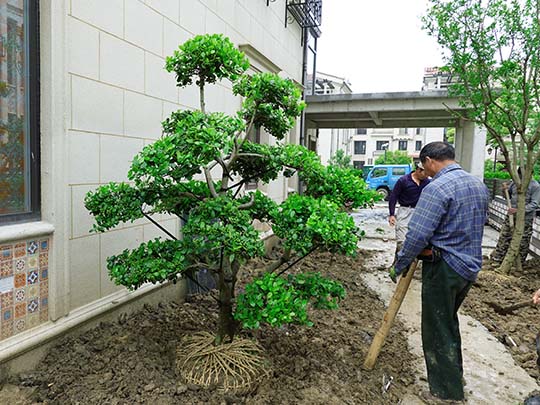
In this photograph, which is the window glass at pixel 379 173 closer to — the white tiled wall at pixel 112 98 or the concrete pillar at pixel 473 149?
the concrete pillar at pixel 473 149

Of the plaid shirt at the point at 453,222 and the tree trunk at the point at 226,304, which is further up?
the plaid shirt at the point at 453,222

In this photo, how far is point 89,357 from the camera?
278 cm

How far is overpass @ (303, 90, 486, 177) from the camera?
13805 millimetres

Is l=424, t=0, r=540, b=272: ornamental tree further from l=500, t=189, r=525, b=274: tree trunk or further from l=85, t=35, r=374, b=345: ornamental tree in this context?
l=85, t=35, r=374, b=345: ornamental tree

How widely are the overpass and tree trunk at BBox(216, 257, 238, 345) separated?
12.5 metres

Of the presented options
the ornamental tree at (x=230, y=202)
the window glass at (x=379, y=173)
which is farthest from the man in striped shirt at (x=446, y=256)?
the window glass at (x=379, y=173)

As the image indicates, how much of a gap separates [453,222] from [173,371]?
7.04 ft

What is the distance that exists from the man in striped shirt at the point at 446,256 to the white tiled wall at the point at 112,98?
2.35 metres

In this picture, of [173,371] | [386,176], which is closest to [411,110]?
[386,176]

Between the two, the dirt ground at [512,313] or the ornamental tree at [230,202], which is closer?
the ornamental tree at [230,202]

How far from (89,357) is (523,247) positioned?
23.0 feet

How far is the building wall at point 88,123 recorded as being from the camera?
2.71m

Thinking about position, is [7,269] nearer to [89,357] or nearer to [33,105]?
[89,357]

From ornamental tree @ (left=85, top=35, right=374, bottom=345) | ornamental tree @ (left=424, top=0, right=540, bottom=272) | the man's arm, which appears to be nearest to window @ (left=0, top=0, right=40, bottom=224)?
ornamental tree @ (left=85, top=35, right=374, bottom=345)
